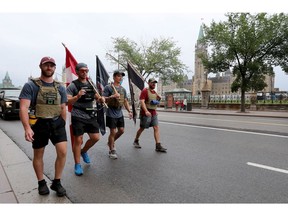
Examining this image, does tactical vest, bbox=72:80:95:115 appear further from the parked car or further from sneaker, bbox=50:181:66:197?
the parked car

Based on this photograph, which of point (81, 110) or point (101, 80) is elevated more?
point (101, 80)

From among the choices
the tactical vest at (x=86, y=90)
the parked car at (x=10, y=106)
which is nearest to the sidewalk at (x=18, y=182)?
the tactical vest at (x=86, y=90)

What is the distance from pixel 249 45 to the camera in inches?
904

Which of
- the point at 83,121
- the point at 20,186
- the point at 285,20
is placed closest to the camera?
the point at 20,186

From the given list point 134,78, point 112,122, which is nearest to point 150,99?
point 134,78

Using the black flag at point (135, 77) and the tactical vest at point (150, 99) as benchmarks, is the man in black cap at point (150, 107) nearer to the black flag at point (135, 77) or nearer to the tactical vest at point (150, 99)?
the tactical vest at point (150, 99)

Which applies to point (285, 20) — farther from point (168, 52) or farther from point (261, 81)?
point (168, 52)

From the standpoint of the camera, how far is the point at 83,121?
4281mm

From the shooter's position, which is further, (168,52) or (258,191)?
(168,52)

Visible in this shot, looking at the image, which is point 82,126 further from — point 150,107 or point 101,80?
point 150,107

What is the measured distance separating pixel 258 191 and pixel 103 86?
3.63 metres

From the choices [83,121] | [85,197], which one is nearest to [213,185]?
[85,197]

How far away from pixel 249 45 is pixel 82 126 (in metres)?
22.6

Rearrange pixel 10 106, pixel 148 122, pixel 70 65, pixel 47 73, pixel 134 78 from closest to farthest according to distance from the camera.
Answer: pixel 47 73
pixel 70 65
pixel 148 122
pixel 134 78
pixel 10 106
